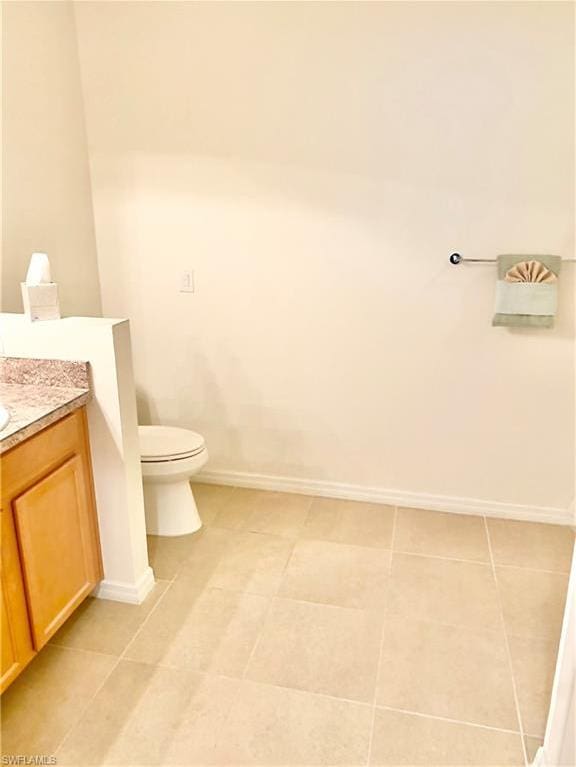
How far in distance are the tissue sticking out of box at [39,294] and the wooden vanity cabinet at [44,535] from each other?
0.36 meters

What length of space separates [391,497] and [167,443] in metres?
1.15

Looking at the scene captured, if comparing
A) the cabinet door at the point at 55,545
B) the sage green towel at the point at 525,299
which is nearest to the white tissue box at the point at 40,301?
the cabinet door at the point at 55,545

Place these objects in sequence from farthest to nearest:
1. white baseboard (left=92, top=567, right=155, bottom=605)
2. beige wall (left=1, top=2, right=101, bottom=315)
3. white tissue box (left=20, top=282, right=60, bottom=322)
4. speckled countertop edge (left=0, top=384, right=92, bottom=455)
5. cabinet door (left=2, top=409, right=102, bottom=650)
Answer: beige wall (left=1, top=2, right=101, bottom=315)
white baseboard (left=92, top=567, right=155, bottom=605)
white tissue box (left=20, top=282, right=60, bottom=322)
cabinet door (left=2, top=409, right=102, bottom=650)
speckled countertop edge (left=0, top=384, right=92, bottom=455)

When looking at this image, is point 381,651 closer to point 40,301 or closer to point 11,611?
point 11,611

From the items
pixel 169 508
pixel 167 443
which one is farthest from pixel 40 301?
pixel 169 508

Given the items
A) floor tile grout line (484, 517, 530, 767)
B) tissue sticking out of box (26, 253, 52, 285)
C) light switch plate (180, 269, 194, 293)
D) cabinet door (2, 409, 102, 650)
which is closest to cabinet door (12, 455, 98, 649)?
cabinet door (2, 409, 102, 650)

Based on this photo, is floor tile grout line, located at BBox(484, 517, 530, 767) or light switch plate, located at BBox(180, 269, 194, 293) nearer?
floor tile grout line, located at BBox(484, 517, 530, 767)

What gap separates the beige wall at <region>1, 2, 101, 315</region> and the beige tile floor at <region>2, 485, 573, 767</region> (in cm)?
136

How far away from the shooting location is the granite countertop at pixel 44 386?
173cm

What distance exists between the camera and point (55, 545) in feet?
5.88

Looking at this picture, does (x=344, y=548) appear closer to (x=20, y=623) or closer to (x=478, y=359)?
(x=478, y=359)

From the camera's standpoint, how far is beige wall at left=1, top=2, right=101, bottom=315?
2.26m

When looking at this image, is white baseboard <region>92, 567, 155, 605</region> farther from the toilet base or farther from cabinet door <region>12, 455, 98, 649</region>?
the toilet base

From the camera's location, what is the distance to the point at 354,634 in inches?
78.4
